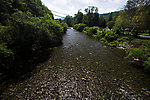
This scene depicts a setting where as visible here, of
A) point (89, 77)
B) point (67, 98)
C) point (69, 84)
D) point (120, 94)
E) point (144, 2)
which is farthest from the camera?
point (144, 2)

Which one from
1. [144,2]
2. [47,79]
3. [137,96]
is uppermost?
[144,2]

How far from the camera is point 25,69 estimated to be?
731 cm

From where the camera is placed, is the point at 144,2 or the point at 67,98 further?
the point at 144,2

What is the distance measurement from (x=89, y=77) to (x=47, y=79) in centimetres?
420

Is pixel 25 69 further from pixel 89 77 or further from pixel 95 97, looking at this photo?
pixel 95 97

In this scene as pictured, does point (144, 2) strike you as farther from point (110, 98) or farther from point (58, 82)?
point (58, 82)

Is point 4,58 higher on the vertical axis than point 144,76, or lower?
higher

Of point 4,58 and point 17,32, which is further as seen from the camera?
point 17,32

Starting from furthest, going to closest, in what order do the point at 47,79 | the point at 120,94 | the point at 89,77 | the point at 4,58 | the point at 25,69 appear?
the point at 25,69 < the point at 89,77 < the point at 47,79 < the point at 4,58 < the point at 120,94

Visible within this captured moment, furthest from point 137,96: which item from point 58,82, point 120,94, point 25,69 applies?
point 25,69

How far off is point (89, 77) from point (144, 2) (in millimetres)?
22999

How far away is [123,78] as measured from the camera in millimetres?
6527

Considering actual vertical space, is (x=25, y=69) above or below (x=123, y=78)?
above

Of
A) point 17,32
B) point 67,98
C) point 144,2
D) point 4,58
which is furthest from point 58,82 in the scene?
point 144,2
